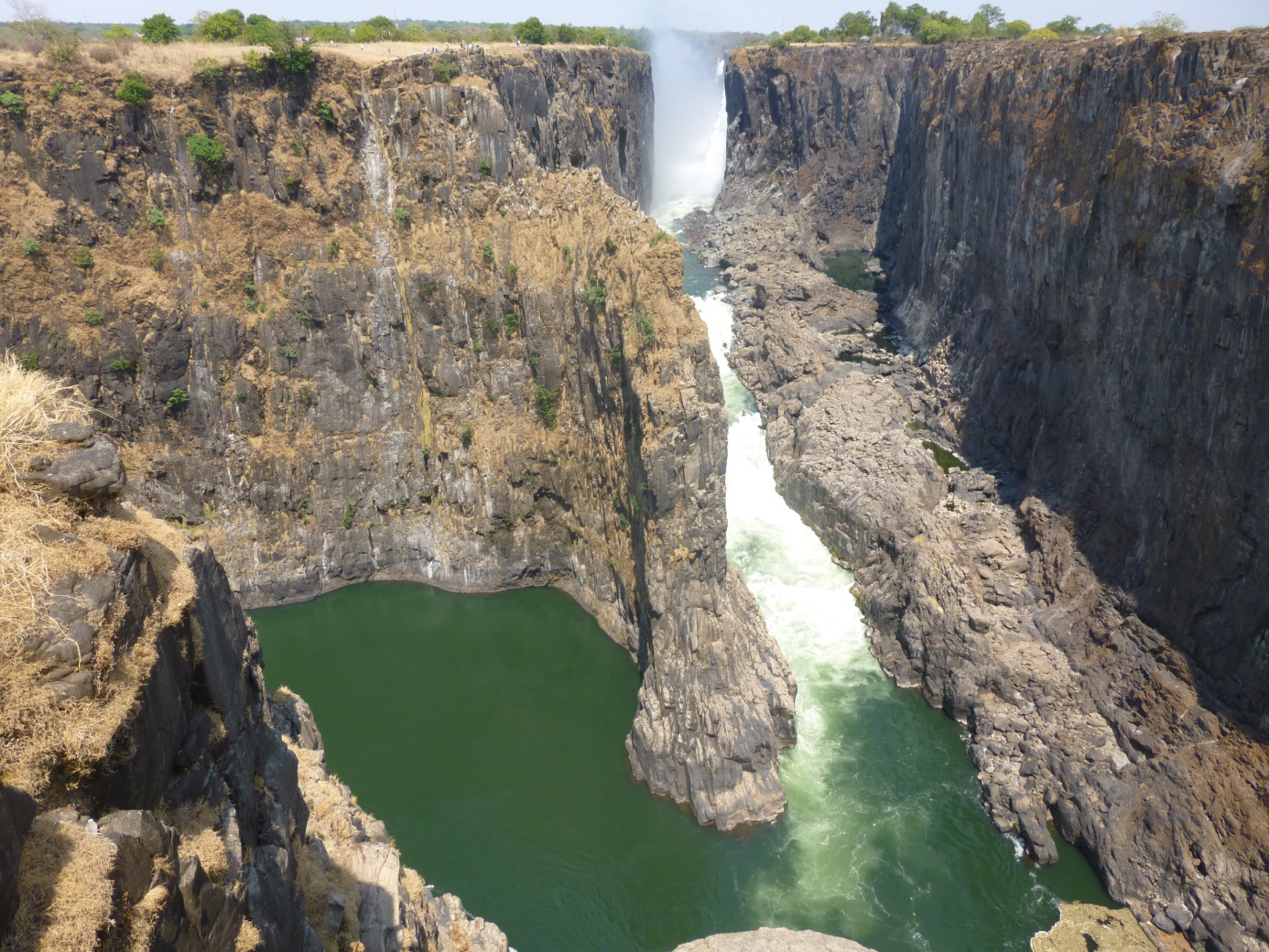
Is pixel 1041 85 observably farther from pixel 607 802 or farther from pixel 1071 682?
pixel 607 802

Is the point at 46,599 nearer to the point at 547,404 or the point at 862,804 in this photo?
the point at 862,804

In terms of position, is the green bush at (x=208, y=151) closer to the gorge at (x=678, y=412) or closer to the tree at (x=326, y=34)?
the gorge at (x=678, y=412)

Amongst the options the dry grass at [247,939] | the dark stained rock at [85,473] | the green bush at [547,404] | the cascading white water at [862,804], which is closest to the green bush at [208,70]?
the green bush at [547,404]

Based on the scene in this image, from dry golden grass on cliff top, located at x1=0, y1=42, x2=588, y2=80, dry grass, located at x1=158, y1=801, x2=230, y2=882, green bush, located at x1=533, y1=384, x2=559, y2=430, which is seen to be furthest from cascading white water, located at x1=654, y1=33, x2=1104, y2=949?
dry golden grass on cliff top, located at x1=0, y1=42, x2=588, y2=80

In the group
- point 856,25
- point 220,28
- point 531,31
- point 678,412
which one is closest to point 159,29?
point 220,28

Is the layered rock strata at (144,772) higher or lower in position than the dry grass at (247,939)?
higher

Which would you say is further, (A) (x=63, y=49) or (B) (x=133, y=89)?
(B) (x=133, y=89)
